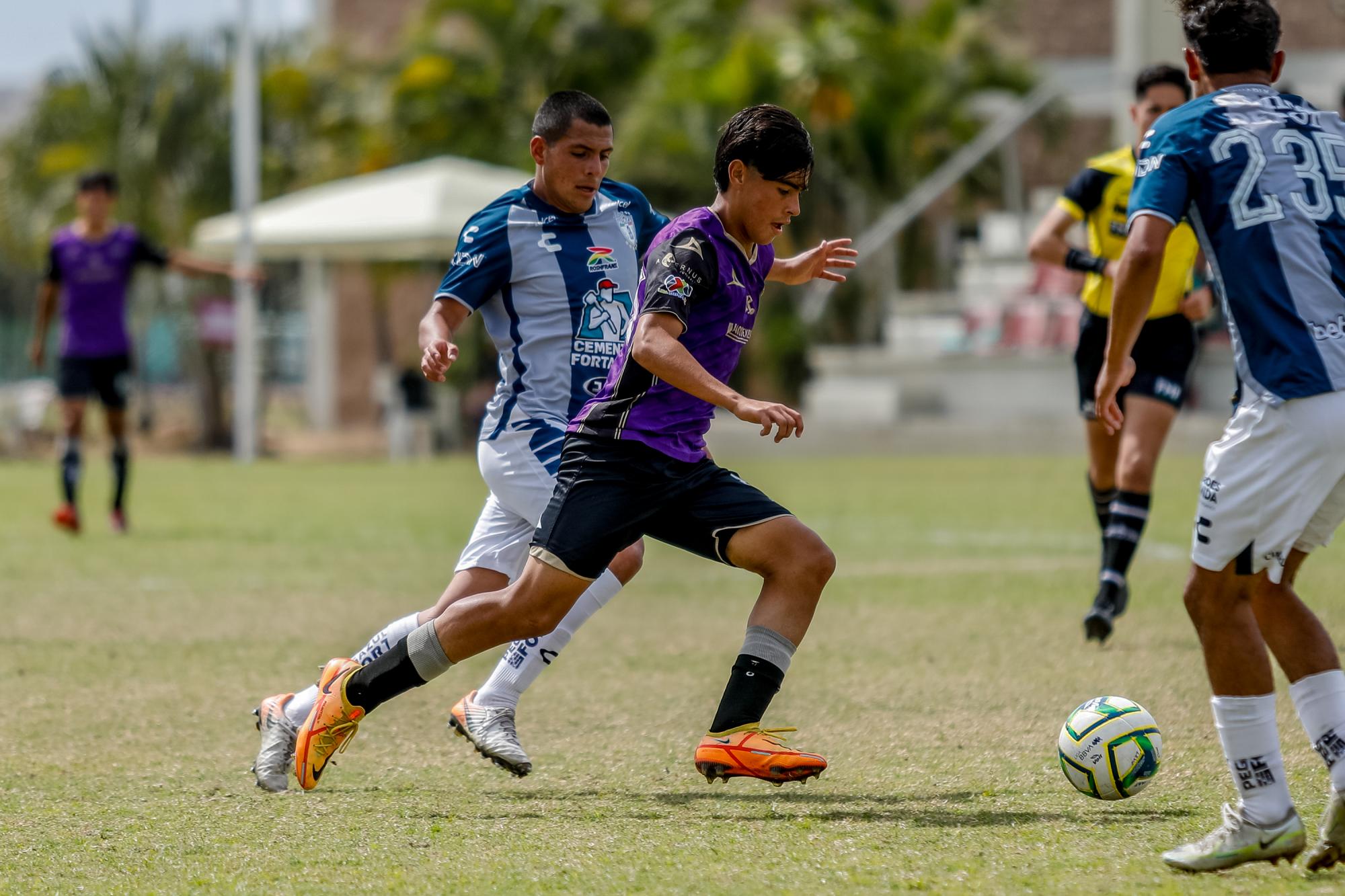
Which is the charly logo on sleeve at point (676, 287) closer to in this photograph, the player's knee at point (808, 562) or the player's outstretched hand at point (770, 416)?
the player's outstretched hand at point (770, 416)

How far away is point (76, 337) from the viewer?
12.8 meters

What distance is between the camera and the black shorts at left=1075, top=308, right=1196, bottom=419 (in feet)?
24.7

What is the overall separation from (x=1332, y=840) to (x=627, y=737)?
2425mm

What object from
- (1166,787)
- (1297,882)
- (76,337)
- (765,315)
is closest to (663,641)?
(1166,787)

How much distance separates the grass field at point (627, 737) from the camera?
388 cm

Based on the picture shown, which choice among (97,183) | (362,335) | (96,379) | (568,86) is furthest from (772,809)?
(362,335)

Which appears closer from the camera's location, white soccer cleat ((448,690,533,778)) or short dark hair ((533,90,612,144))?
white soccer cleat ((448,690,533,778))

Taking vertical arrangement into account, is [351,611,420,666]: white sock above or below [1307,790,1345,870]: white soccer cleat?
above

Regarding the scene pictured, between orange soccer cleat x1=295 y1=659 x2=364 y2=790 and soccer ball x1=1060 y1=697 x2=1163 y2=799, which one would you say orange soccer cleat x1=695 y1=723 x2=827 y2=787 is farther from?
orange soccer cleat x1=295 y1=659 x2=364 y2=790

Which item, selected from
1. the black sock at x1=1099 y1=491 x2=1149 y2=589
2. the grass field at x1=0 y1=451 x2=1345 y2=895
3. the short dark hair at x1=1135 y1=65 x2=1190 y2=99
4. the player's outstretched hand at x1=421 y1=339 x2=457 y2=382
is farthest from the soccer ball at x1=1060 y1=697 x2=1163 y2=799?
the short dark hair at x1=1135 y1=65 x2=1190 y2=99

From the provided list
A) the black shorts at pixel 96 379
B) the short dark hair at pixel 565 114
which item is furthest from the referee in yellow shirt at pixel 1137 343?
the black shorts at pixel 96 379

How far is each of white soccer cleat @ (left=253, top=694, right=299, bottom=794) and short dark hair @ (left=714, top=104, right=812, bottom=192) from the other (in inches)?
76.7

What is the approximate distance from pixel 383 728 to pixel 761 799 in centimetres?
165

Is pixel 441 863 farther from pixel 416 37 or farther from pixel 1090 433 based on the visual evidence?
pixel 416 37
